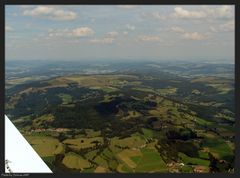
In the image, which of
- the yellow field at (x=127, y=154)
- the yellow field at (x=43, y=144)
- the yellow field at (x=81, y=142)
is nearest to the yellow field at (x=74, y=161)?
the yellow field at (x=81, y=142)

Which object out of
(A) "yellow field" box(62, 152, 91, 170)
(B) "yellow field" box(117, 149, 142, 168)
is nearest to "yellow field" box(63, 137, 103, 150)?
(A) "yellow field" box(62, 152, 91, 170)

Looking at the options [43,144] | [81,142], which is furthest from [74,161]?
[43,144]

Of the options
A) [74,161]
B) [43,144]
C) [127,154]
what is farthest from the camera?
[43,144]

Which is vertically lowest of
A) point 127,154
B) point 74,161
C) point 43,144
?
point 74,161

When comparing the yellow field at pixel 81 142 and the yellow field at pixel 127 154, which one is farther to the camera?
the yellow field at pixel 81 142

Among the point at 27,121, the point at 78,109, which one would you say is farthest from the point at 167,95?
the point at 27,121

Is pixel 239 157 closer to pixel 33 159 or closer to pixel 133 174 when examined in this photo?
pixel 133 174

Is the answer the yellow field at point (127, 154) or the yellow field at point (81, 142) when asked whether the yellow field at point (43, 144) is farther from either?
the yellow field at point (127, 154)

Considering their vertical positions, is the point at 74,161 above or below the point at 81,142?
below

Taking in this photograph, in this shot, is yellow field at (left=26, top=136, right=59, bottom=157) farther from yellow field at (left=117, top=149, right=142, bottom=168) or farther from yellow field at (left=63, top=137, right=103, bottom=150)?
yellow field at (left=117, top=149, right=142, bottom=168)

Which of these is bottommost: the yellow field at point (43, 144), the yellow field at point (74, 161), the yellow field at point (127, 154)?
the yellow field at point (74, 161)

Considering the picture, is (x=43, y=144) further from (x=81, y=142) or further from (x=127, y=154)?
(x=127, y=154)
